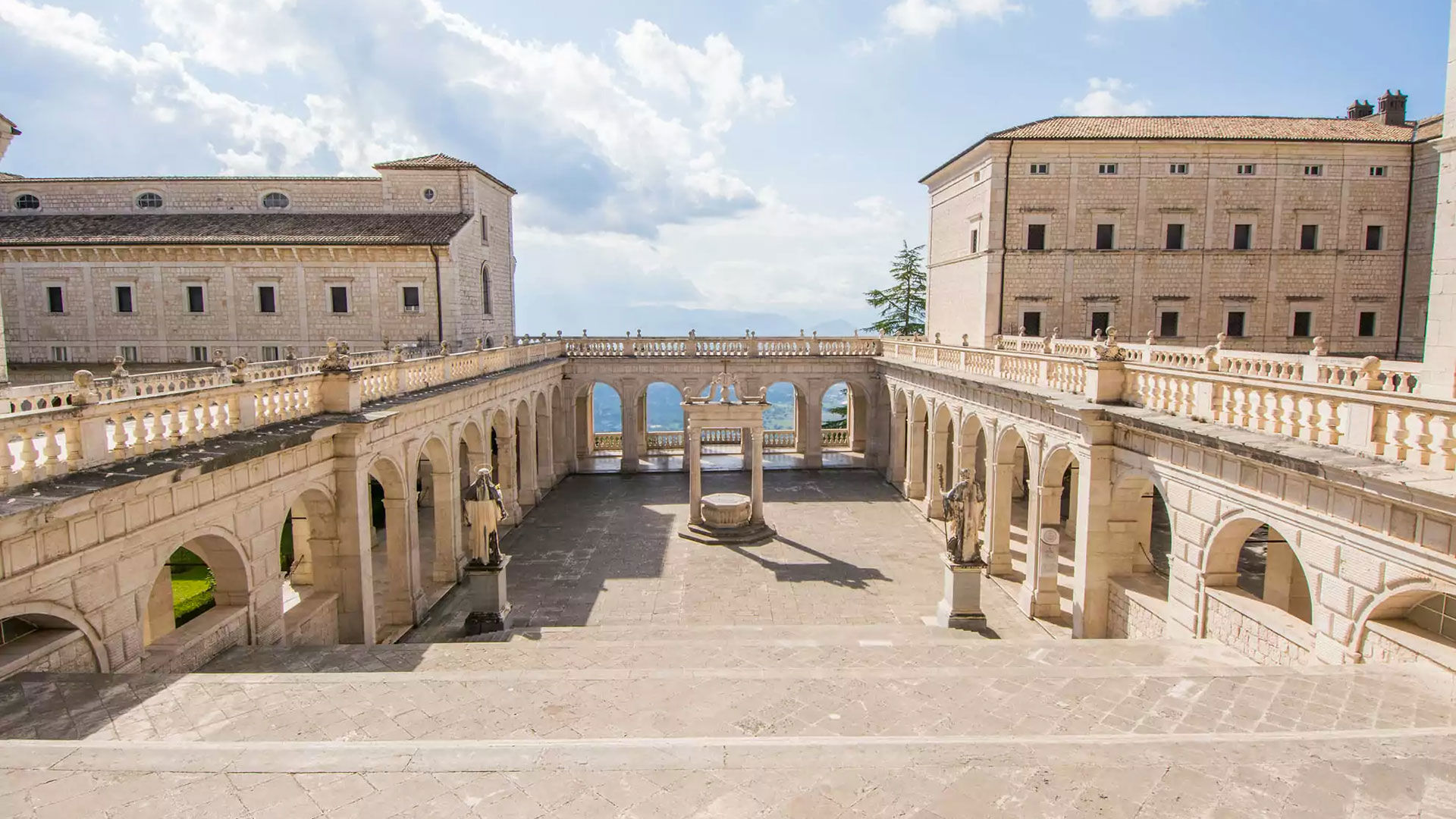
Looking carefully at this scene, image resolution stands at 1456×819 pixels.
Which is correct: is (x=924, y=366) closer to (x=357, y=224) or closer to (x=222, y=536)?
(x=222, y=536)

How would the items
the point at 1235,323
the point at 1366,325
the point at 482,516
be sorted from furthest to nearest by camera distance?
the point at 1366,325, the point at 1235,323, the point at 482,516

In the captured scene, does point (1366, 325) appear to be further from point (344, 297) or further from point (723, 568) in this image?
point (344, 297)

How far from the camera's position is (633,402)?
107 ft

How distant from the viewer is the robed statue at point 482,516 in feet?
46.9

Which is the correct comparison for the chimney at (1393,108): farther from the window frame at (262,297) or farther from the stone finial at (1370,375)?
the window frame at (262,297)

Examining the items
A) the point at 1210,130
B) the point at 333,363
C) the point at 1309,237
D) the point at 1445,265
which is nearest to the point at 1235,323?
the point at 1309,237

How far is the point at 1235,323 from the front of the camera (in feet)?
104

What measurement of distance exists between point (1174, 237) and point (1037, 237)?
5.84 m

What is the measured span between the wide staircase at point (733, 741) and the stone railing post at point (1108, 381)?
15.9 feet

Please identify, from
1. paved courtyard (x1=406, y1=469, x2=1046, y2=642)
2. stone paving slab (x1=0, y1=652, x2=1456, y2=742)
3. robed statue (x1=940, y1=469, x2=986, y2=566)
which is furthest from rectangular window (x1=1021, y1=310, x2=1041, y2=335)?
stone paving slab (x1=0, y1=652, x2=1456, y2=742)

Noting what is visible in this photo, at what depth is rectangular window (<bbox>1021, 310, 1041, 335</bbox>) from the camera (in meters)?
31.5

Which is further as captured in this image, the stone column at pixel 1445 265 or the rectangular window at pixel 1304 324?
the rectangular window at pixel 1304 324

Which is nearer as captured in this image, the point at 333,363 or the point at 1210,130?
the point at 333,363

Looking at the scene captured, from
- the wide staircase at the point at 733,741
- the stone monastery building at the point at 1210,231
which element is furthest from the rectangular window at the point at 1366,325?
the wide staircase at the point at 733,741
